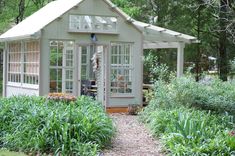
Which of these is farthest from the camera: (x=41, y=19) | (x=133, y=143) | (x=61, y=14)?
(x=41, y=19)

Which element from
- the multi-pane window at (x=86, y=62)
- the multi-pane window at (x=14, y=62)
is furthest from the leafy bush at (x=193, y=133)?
the multi-pane window at (x=14, y=62)

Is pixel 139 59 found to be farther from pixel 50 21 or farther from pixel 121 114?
pixel 50 21

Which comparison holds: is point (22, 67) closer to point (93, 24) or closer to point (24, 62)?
point (24, 62)

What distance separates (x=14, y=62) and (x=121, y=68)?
442 centimetres

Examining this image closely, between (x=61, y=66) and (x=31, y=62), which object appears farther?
(x=31, y=62)

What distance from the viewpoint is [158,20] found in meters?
24.5

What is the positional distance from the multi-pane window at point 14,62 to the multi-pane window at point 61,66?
6.96ft

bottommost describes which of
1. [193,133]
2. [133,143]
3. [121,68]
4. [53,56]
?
[133,143]

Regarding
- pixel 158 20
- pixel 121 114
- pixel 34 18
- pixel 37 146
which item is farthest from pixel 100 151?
pixel 158 20

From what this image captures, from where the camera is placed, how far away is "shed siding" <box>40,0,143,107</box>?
15211mm

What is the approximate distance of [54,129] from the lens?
Result: 8891mm

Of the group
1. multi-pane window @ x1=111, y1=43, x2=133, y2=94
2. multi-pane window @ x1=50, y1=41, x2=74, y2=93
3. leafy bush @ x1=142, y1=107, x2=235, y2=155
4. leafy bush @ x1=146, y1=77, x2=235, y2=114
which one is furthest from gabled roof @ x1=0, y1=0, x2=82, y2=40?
leafy bush @ x1=142, y1=107, x2=235, y2=155

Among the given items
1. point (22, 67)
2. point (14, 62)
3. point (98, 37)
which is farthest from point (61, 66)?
point (14, 62)

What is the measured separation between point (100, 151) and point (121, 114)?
6.89 m
